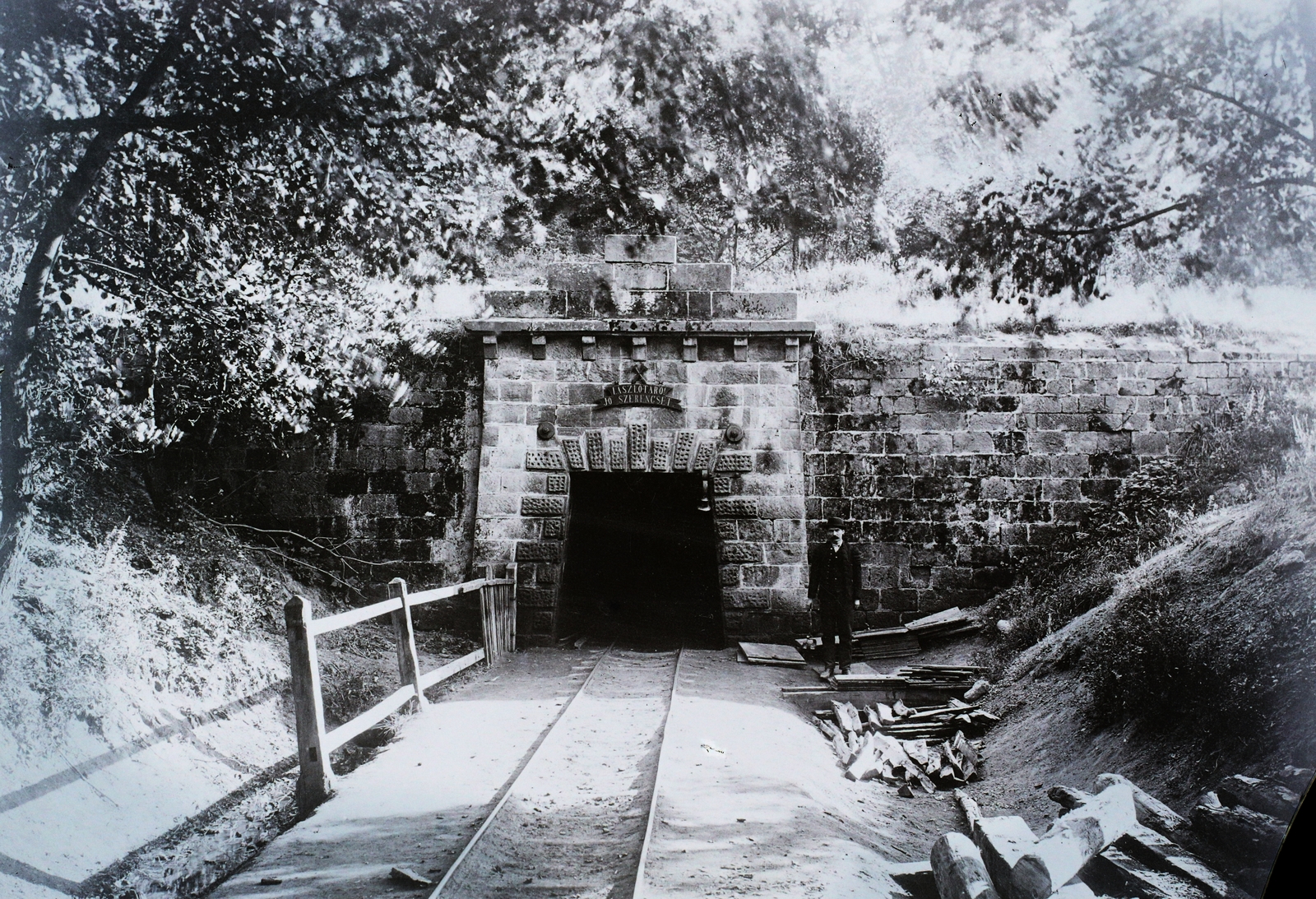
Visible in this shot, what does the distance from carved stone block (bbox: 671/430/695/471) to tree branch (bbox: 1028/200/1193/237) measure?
8.76 feet

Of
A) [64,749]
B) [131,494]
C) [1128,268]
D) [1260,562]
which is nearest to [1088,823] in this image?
[1260,562]

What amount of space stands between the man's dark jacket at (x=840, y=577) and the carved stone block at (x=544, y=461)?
2028mm

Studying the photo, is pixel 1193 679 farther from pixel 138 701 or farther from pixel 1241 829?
pixel 138 701

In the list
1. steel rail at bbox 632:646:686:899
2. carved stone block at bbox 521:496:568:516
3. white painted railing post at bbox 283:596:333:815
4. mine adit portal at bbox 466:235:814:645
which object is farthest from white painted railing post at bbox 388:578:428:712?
carved stone block at bbox 521:496:568:516

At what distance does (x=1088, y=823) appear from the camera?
2170 mm

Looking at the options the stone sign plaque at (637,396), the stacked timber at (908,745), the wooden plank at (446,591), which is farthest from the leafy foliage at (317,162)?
the stacked timber at (908,745)

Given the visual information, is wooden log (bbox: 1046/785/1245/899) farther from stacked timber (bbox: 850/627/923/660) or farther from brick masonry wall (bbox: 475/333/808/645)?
brick masonry wall (bbox: 475/333/808/645)

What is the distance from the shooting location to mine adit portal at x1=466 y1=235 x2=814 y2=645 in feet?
16.9

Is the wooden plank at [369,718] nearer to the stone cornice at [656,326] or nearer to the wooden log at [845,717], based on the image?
the wooden log at [845,717]

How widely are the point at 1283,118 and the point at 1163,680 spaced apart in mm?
2311

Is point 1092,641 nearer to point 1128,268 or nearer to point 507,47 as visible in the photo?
point 1128,268

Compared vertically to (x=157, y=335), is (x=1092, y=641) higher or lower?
lower

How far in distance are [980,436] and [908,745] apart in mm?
2441

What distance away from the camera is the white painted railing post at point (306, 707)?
275cm
